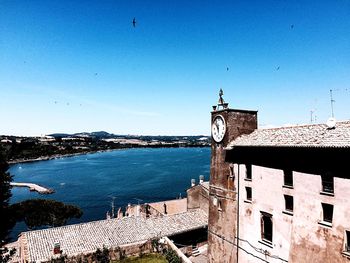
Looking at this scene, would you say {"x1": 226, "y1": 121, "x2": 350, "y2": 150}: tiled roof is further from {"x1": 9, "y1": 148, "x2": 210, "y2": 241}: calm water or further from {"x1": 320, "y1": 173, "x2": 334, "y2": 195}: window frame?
{"x1": 9, "y1": 148, "x2": 210, "y2": 241}: calm water

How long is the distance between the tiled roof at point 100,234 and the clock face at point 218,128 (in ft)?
39.3

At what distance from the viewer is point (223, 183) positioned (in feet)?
81.2

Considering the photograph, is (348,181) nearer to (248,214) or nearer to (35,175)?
(248,214)

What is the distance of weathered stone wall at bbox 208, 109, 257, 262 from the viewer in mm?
23844

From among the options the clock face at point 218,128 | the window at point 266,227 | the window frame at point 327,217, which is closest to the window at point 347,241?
the window frame at point 327,217

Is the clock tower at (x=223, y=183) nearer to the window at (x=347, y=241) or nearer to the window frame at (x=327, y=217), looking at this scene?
the window frame at (x=327, y=217)

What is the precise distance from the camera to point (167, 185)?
120m

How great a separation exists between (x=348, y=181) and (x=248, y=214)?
8.60 metres

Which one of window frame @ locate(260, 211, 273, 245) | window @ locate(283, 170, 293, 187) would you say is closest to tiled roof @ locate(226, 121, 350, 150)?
window @ locate(283, 170, 293, 187)

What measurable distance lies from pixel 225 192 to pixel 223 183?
29.0 inches

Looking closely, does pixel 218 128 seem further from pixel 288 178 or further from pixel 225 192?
pixel 288 178

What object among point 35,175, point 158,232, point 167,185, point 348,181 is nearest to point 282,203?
point 348,181

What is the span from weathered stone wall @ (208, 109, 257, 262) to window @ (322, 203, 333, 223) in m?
7.86

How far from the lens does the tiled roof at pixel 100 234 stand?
1043 inches
